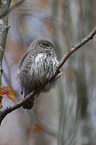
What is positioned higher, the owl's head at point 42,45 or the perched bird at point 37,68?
the owl's head at point 42,45

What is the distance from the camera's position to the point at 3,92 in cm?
258

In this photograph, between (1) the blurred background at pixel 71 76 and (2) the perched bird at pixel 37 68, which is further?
(1) the blurred background at pixel 71 76

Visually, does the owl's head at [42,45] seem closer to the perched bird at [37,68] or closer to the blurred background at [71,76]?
the perched bird at [37,68]

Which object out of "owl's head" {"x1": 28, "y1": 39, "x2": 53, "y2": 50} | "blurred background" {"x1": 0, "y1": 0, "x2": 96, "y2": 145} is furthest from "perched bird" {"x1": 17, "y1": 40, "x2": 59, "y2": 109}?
"blurred background" {"x1": 0, "y1": 0, "x2": 96, "y2": 145}

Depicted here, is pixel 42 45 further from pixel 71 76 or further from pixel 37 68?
pixel 71 76

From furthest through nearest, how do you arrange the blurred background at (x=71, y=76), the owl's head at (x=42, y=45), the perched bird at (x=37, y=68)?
1. the blurred background at (x=71, y=76)
2. the owl's head at (x=42, y=45)
3. the perched bird at (x=37, y=68)

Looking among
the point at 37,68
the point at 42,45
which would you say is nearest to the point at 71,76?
the point at 42,45

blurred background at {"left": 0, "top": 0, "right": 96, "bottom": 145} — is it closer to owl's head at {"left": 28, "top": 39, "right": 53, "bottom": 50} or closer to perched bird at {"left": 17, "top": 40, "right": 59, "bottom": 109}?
perched bird at {"left": 17, "top": 40, "right": 59, "bottom": 109}

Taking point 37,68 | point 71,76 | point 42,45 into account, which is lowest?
point 71,76

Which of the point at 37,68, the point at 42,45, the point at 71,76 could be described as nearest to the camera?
the point at 37,68

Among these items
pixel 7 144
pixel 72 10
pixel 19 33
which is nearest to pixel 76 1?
pixel 72 10

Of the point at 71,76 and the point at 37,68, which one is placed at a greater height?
the point at 37,68

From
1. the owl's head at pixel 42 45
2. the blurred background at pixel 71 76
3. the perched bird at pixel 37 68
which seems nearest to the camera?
the perched bird at pixel 37 68

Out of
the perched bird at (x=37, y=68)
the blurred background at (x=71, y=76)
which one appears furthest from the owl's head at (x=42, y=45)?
the blurred background at (x=71, y=76)
